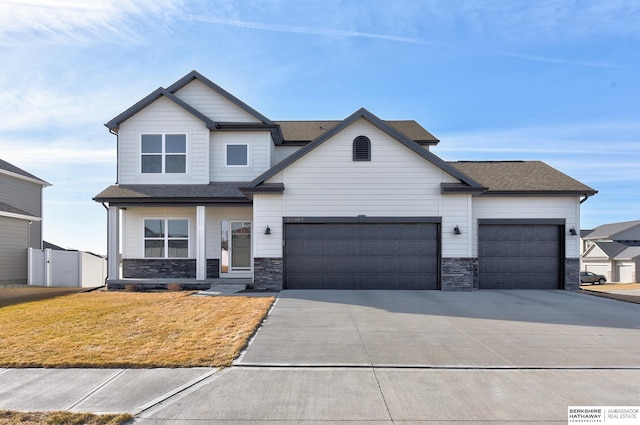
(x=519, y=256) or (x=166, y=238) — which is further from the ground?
(x=166, y=238)

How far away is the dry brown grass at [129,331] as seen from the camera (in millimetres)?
6289

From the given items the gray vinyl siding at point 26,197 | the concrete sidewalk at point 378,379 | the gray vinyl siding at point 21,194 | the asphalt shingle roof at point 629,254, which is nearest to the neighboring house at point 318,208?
the concrete sidewalk at point 378,379

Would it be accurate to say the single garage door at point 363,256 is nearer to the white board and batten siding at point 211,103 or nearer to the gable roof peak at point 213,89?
the gable roof peak at point 213,89

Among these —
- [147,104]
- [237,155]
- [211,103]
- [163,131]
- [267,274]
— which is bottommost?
[267,274]

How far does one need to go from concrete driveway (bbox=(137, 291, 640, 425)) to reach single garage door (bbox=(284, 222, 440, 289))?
13.1ft

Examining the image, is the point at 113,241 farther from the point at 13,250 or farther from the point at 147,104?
the point at 13,250

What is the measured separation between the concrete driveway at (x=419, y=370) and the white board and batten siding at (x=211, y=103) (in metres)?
10.0

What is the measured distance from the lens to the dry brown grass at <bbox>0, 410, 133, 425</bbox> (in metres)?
4.33

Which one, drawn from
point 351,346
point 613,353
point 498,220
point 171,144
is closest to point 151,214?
point 171,144

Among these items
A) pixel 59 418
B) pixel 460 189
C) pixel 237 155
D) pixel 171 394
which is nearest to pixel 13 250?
pixel 237 155

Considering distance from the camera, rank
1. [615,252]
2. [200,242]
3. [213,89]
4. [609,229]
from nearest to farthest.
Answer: [200,242] < [213,89] < [615,252] < [609,229]

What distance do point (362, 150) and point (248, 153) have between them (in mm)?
5333

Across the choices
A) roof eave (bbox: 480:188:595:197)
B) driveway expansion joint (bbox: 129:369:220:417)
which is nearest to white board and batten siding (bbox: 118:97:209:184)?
roof eave (bbox: 480:188:595:197)

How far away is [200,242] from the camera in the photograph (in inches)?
611
